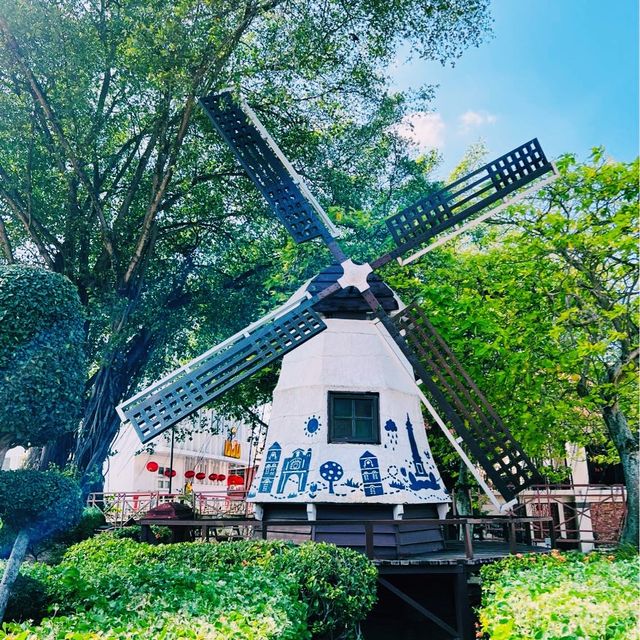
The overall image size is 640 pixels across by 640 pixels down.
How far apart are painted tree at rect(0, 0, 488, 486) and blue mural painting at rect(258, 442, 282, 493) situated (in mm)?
3740

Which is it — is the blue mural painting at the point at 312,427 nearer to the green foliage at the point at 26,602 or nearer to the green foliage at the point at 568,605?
the green foliage at the point at 568,605

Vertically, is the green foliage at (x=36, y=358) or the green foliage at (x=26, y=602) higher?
the green foliage at (x=36, y=358)

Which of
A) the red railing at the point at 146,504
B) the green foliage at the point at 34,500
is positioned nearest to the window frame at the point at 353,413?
the green foliage at the point at 34,500

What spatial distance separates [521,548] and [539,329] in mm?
4847

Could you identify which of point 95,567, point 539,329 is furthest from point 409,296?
point 95,567

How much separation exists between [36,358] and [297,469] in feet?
17.0

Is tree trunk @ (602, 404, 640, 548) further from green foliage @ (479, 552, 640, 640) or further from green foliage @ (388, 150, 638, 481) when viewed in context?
green foliage @ (479, 552, 640, 640)

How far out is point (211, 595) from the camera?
5.06 m

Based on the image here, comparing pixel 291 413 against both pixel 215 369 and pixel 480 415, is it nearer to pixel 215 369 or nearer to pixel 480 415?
pixel 215 369

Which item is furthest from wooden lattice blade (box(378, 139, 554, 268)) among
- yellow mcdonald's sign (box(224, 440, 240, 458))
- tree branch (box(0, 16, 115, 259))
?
yellow mcdonald's sign (box(224, 440, 240, 458))

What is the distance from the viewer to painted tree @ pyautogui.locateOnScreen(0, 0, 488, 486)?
10844 millimetres

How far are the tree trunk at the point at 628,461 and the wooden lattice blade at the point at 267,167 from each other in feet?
22.0

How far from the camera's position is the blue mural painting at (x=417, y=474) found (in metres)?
9.71

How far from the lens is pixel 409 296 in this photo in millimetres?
14070
